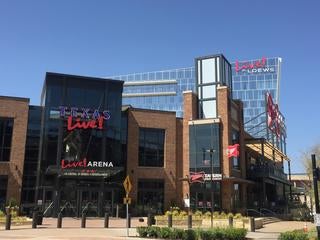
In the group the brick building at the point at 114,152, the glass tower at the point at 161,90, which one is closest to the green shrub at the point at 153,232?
the brick building at the point at 114,152

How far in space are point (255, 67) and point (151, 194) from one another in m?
85.2

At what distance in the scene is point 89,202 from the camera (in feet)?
143

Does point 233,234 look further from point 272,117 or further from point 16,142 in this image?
point 272,117

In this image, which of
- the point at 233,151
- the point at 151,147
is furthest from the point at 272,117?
the point at 151,147

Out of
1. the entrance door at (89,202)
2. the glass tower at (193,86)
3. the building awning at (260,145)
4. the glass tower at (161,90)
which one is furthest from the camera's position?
the glass tower at (161,90)

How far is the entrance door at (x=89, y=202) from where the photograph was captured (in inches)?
Result: 1701

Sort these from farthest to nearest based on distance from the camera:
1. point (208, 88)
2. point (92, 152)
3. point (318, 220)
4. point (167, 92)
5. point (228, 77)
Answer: point (167, 92) < point (228, 77) < point (208, 88) < point (92, 152) < point (318, 220)

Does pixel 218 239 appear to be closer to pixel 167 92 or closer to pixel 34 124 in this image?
pixel 34 124

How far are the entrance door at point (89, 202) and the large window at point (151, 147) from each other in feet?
21.3

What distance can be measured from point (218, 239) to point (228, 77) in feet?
127

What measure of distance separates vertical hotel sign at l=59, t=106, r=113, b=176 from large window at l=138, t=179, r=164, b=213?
5.35 meters

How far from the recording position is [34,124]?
44.2 m

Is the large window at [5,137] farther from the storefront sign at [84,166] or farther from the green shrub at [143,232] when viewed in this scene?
the green shrub at [143,232]

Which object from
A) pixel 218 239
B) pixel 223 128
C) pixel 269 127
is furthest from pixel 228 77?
pixel 218 239
